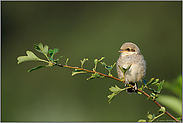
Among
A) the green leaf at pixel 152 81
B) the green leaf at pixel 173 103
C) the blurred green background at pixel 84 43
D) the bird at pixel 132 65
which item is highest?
the blurred green background at pixel 84 43

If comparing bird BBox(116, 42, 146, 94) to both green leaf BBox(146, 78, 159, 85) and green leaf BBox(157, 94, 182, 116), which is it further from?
green leaf BBox(146, 78, 159, 85)

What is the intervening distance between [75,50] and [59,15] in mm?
2678

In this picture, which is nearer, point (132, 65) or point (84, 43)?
point (132, 65)

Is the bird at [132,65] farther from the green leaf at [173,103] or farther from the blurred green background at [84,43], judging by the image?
the blurred green background at [84,43]

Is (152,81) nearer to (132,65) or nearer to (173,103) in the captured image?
(173,103)

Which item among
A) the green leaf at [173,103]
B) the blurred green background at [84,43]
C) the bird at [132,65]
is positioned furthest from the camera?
the blurred green background at [84,43]

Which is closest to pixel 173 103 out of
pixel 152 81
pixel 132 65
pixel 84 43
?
pixel 152 81

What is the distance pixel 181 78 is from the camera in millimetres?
2783

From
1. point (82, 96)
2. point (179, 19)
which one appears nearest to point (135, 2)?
point (179, 19)

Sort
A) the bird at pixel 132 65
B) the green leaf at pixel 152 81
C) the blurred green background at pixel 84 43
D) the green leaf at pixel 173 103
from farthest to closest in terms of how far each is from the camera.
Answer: the blurred green background at pixel 84 43
the bird at pixel 132 65
the green leaf at pixel 173 103
the green leaf at pixel 152 81

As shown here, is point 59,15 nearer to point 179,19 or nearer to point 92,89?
point 92,89

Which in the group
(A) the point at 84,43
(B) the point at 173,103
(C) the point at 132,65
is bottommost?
(B) the point at 173,103

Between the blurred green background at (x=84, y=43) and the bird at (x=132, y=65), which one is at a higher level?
the blurred green background at (x=84, y=43)

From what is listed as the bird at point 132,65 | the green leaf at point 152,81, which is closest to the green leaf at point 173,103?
the green leaf at point 152,81
